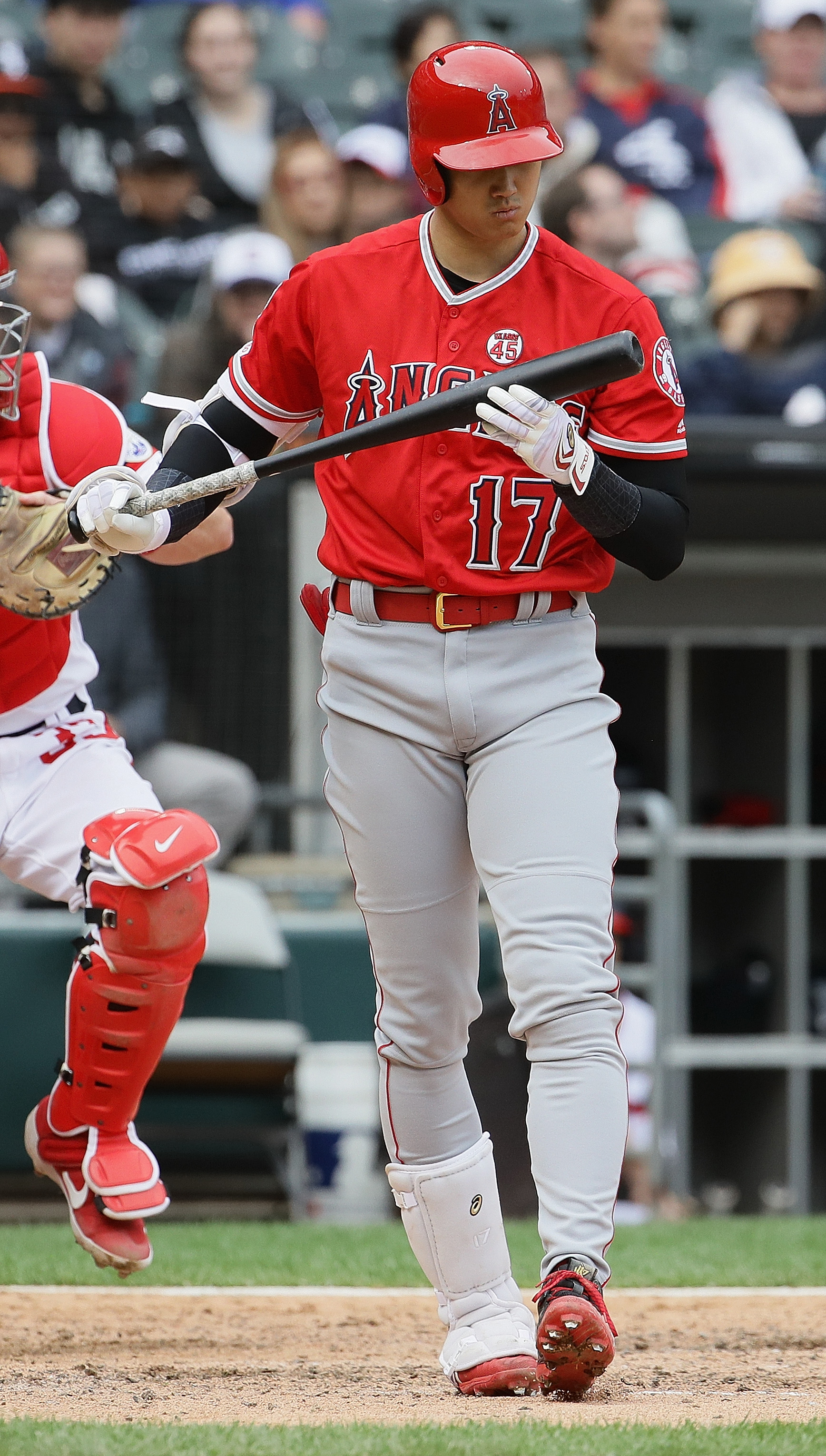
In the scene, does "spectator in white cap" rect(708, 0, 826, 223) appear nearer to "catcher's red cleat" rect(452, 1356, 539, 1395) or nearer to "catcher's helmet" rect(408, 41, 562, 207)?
"catcher's helmet" rect(408, 41, 562, 207)

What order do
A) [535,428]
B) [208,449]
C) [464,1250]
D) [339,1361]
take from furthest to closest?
[339,1361] → [208,449] → [464,1250] → [535,428]

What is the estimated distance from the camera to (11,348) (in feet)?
10.9

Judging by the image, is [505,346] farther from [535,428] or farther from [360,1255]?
[360,1255]

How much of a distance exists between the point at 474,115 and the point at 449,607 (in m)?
0.70

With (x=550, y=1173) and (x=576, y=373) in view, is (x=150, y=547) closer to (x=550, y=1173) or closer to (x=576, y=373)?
(x=576, y=373)

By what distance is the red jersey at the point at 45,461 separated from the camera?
3.42 metres

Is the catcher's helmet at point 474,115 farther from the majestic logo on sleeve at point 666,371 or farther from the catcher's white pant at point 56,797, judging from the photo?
the catcher's white pant at point 56,797

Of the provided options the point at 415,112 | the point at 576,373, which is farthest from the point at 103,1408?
the point at 415,112

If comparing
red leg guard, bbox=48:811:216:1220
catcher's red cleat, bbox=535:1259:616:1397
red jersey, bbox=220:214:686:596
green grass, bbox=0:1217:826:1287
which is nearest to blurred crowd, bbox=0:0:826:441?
green grass, bbox=0:1217:826:1287

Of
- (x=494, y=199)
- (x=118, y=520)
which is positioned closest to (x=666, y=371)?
(x=494, y=199)

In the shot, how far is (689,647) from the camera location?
27.0 feet

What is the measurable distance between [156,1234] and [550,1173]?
9.60ft

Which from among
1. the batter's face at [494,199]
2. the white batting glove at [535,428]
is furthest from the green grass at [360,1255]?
the batter's face at [494,199]

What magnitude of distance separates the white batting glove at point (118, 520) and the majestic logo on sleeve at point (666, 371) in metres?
0.76
